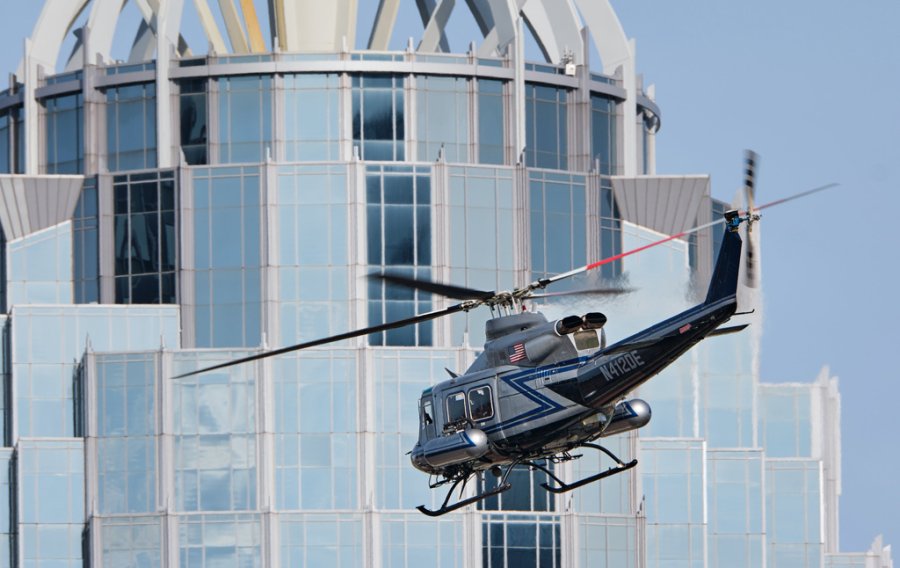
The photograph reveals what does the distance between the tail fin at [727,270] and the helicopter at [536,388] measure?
0.09 m

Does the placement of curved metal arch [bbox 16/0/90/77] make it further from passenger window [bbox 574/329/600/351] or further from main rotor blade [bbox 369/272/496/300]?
passenger window [bbox 574/329/600/351]

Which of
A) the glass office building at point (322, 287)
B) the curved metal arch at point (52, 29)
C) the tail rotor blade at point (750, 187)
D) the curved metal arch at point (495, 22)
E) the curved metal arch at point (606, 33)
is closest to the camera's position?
the tail rotor blade at point (750, 187)

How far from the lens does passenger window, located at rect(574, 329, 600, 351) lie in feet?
271

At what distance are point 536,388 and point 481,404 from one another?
2.02m

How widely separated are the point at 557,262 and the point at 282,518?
63.5 ft

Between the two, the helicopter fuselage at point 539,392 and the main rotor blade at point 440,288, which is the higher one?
the main rotor blade at point 440,288

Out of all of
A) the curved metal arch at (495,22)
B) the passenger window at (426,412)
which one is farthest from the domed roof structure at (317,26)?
the passenger window at (426,412)

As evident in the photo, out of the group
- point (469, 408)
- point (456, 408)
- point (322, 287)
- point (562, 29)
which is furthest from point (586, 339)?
point (562, 29)

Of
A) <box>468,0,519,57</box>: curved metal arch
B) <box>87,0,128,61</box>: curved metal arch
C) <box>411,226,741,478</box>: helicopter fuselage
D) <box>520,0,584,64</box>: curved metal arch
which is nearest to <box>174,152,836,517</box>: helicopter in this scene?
<box>411,226,741,478</box>: helicopter fuselage

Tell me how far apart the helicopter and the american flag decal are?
0.10 ft

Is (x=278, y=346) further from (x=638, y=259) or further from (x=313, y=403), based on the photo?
(x=638, y=259)

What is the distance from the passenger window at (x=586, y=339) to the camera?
82500 mm

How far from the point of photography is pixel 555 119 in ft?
472

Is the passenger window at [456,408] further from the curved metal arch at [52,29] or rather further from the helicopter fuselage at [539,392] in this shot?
the curved metal arch at [52,29]
